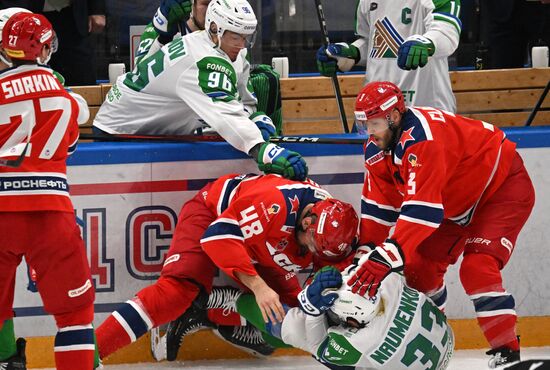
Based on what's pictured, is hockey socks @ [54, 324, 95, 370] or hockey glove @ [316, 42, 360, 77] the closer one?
hockey socks @ [54, 324, 95, 370]

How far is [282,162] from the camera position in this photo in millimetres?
4078

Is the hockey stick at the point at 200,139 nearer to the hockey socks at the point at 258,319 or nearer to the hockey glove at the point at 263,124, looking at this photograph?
the hockey glove at the point at 263,124

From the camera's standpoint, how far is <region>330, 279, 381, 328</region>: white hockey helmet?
366cm

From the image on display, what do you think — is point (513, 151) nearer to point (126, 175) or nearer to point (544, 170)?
point (544, 170)

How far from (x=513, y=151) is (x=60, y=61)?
2.49 m

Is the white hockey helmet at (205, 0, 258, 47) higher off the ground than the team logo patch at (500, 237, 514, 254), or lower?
higher

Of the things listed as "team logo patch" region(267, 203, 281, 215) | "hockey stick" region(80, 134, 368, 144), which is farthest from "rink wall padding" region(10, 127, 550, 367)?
"team logo patch" region(267, 203, 281, 215)

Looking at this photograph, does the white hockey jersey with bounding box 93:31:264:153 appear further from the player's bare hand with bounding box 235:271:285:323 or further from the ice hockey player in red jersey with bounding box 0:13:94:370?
the ice hockey player in red jersey with bounding box 0:13:94:370

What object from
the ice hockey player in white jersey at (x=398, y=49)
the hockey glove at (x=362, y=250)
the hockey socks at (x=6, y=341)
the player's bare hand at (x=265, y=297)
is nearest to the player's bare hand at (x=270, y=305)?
the player's bare hand at (x=265, y=297)

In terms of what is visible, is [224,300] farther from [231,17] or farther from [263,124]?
[231,17]

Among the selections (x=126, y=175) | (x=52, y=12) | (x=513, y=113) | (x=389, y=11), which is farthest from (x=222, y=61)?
(x=513, y=113)

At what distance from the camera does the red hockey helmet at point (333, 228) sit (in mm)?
3861

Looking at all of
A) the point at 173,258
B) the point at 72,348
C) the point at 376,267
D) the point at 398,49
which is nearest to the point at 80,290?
the point at 72,348

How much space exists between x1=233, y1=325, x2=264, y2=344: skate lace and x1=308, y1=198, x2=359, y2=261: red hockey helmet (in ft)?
1.37
